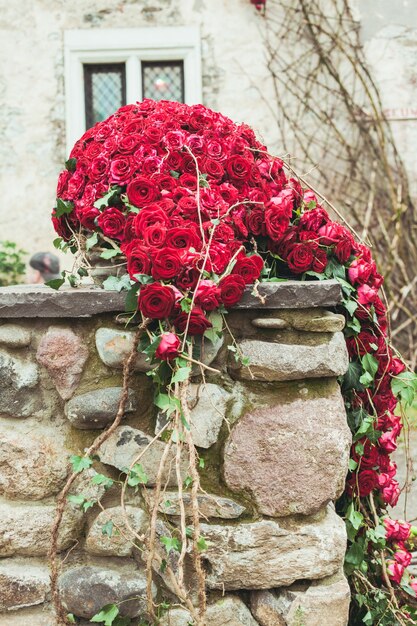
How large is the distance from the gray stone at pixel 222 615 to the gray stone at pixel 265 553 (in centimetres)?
5

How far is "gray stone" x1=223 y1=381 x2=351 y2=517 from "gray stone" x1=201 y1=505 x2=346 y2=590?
0.05 meters

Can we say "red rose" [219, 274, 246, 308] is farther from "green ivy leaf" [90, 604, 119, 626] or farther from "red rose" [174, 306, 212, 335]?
"green ivy leaf" [90, 604, 119, 626]

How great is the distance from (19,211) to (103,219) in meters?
4.48

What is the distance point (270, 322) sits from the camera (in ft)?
5.67

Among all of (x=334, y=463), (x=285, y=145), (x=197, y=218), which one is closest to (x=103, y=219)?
(x=197, y=218)

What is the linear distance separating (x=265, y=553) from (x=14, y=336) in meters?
0.83

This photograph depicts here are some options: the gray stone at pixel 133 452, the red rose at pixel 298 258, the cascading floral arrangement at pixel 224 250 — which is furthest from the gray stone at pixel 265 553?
the red rose at pixel 298 258

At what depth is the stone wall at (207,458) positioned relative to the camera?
173 centimetres

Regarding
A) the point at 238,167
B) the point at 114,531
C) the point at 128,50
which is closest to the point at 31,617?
the point at 114,531

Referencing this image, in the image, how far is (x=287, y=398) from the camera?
176cm

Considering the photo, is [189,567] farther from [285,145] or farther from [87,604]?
[285,145]

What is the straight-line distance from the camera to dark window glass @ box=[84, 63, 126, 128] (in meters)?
6.09

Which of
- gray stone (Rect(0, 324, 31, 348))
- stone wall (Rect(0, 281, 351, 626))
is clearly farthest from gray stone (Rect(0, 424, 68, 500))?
gray stone (Rect(0, 324, 31, 348))

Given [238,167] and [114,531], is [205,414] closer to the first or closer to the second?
[114,531]
